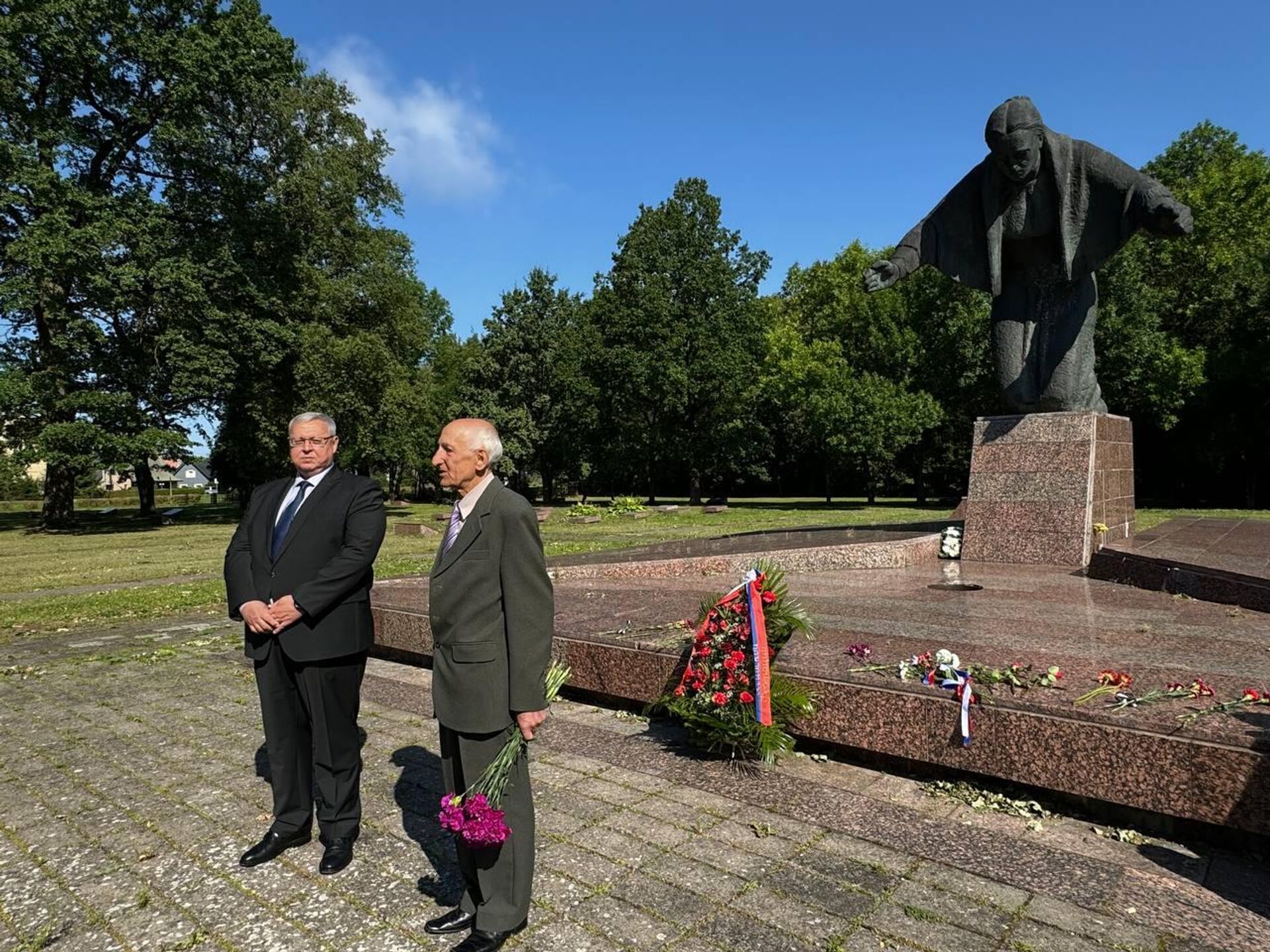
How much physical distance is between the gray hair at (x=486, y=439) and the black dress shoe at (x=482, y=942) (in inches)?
61.7

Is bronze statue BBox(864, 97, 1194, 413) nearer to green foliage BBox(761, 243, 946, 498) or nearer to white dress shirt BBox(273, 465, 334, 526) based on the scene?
white dress shirt BBox(273, 465, 334, 526)

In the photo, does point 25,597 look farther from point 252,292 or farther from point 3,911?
point 252,292

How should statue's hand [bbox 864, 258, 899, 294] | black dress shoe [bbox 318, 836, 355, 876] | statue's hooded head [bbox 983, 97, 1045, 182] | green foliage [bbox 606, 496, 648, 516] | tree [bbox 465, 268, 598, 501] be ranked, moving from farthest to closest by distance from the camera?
tree [bbox 465, 268, 598, 501], green foliage [bbox 606, 496, 648, 516], statue's hand [bbox 864, 258, 899, 294], statue's hooded head [bbox 983, 97, 1045, 182], black dress shoe [bbox 318, 836, 355, 876]

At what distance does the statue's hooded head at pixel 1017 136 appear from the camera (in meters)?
8.42

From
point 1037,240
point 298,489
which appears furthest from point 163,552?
point 1037,240

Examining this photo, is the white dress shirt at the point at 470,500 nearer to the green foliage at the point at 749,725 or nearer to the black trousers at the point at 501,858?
the black trousers at the point at 501,858

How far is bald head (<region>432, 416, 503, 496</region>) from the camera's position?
2.74m

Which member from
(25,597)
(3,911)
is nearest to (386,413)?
(25,597)

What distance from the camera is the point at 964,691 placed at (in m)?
3.60

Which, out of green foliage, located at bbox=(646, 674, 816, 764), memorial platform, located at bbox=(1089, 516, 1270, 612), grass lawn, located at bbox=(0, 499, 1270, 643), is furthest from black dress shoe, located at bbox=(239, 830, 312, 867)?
grass lawn, located at bbox=(0, 499, 1270, 643)

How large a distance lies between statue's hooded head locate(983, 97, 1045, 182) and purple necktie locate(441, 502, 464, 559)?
8194 millimetres

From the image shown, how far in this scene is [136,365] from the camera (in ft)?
85.3

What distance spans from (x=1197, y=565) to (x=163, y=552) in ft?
66.6

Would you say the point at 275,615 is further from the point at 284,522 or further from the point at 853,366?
the point at 853,366
